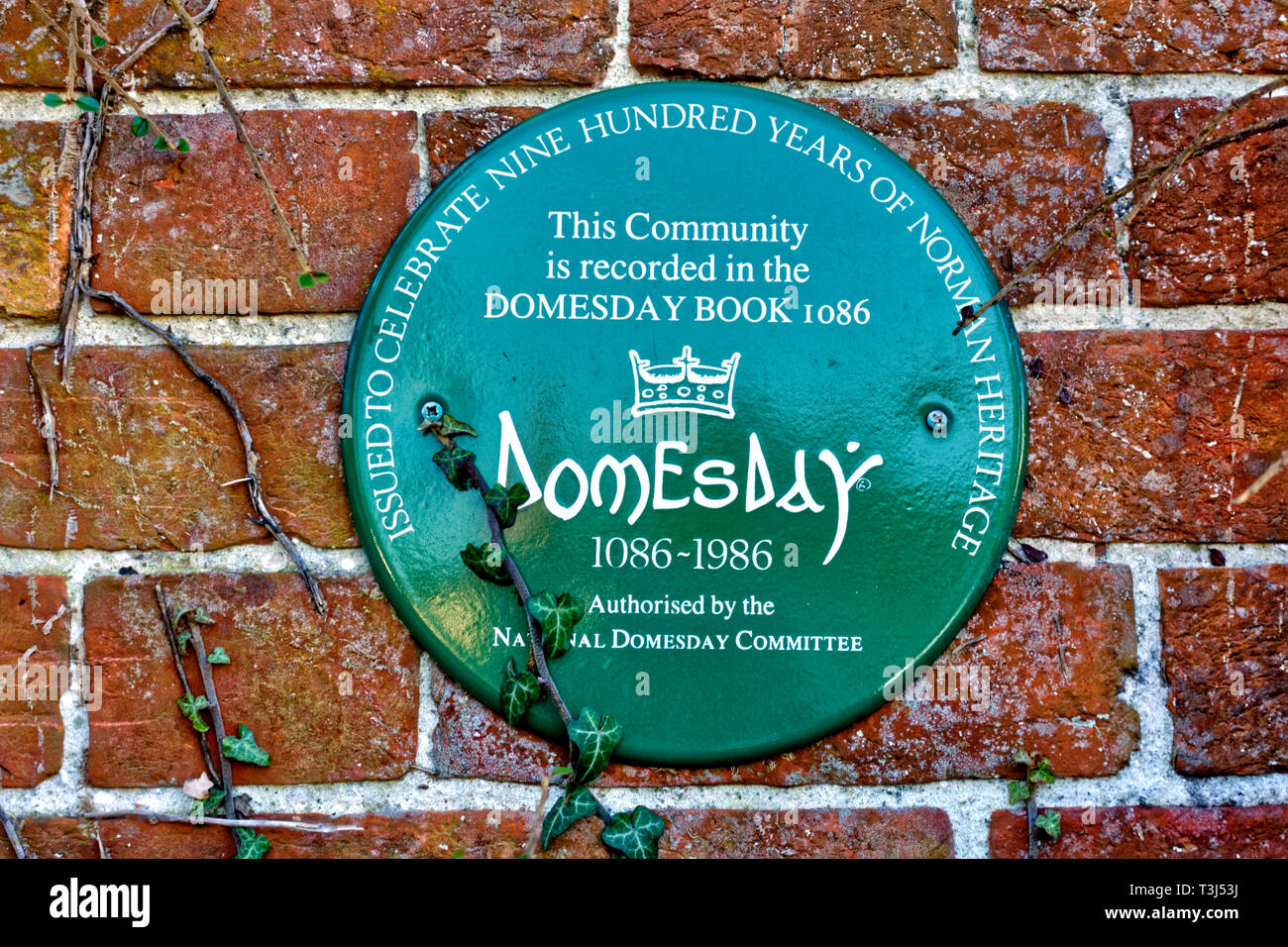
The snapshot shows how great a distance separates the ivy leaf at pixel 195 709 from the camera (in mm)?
1034

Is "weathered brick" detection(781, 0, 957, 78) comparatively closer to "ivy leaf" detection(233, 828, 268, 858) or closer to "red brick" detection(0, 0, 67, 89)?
"red brick" detection(0, 0, 67, 89)

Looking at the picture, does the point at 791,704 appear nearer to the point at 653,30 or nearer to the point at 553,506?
the point at 553,506

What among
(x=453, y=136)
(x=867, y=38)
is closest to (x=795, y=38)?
(x=867, y=38)

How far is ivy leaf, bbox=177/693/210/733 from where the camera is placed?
103cm

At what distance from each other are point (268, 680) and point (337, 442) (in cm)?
25

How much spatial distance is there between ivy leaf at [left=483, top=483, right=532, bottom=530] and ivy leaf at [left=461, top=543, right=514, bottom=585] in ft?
0.10

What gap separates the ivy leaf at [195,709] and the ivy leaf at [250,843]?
0.35ft

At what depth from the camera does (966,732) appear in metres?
1.04

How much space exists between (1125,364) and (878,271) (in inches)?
10.9

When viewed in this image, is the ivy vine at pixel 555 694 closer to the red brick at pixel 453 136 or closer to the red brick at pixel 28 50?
the red brick at pixel 453 136

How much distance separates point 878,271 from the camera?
3.54ft

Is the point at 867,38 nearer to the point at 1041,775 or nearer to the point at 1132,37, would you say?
the point at 1132,37

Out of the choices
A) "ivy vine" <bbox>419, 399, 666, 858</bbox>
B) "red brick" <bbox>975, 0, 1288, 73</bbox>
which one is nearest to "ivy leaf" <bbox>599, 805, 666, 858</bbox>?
"ivy vine" <bbox>419, 399, 666, 858</bbox>
